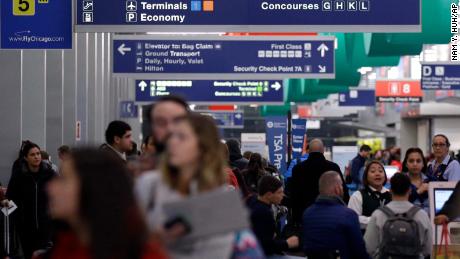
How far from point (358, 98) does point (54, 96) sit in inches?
1090

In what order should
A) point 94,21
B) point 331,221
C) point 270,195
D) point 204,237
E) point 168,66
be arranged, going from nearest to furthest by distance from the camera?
point 204,237
point 331,221
point 270,195
point 94,21
point 168,66

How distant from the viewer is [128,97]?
144 ft

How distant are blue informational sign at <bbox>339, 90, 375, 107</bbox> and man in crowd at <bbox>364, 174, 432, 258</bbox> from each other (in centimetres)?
3808

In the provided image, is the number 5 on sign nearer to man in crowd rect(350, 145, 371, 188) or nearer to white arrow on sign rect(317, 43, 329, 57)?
white arrow on sign rect(317, 43, 329, 57)

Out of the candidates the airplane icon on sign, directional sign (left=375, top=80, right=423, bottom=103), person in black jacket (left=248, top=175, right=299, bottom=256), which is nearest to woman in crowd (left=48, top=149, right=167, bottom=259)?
person in black jacket (left=248, top=175, right=299, bottom=256)

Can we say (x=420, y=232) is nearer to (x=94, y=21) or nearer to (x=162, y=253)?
(x=162, y=253)

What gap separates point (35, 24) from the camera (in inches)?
527

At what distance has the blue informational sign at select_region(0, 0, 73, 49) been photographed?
1328 cm

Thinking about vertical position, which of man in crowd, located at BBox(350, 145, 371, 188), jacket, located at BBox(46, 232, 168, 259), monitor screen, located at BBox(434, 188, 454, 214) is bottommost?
man in crowd, located at BBox(350, 145, 371, 188)

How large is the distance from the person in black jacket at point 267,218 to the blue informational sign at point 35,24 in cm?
538

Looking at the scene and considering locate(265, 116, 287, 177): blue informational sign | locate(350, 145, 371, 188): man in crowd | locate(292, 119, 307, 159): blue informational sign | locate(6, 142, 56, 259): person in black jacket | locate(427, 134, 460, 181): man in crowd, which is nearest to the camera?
locate(6, 142, 56, 259): person in black jacket

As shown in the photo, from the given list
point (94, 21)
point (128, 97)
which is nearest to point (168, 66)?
point (94, 21)

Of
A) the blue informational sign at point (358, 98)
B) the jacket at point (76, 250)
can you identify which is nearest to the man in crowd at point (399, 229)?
the jacket at point (76, 250)

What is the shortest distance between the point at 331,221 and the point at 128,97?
36.4 metres
